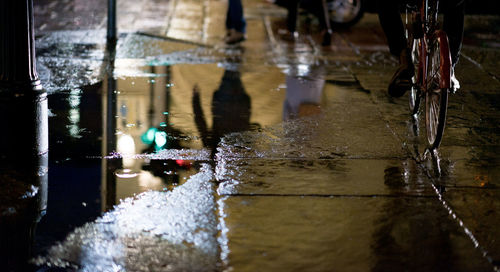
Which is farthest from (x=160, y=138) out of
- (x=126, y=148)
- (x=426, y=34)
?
(x=426, y=34)

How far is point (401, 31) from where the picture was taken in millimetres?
6410

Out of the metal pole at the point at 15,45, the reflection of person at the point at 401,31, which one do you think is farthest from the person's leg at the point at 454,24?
the metal pole at the point at 15,45

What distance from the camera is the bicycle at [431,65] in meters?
5.55

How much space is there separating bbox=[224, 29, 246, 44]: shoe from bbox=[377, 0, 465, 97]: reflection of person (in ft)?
15.7

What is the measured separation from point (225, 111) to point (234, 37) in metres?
4.19

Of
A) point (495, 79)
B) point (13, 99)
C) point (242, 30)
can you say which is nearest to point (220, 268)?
point (13, 99)

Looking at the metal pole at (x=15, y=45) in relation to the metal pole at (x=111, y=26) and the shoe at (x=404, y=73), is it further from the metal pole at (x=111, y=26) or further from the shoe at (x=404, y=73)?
the metal pole at (x=111, y=26)

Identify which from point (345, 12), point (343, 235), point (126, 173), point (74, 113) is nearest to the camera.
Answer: point (343, 235)

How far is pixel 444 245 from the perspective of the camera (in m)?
4.34

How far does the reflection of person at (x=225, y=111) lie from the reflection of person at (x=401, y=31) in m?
1.28

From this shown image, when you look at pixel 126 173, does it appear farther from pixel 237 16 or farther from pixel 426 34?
pixel 237 16

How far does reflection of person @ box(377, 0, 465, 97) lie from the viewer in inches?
247

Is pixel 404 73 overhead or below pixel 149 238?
overhead

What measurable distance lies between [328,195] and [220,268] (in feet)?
4.29
